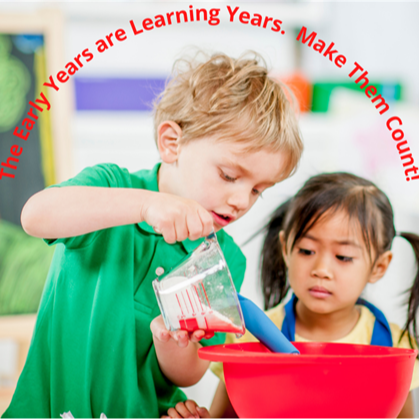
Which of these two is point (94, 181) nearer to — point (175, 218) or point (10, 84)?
point (175, 218)

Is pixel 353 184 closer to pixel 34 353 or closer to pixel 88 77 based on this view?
pixel 34 353

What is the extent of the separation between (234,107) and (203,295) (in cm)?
25

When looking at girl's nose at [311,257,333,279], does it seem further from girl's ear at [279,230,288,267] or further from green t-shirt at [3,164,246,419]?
green t-shirt at [3,164,246,419]

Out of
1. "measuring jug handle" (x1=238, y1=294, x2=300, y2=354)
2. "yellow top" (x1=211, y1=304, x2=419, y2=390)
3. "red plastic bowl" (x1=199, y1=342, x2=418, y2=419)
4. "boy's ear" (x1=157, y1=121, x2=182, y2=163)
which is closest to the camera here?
"red plastic bowl" (x1=199, y1=342, x2=418, y2=419)

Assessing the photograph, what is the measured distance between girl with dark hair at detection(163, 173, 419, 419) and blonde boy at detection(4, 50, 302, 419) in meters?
0.13

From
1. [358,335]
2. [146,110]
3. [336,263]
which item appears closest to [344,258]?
[336,263]

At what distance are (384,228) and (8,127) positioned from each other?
0.77 m

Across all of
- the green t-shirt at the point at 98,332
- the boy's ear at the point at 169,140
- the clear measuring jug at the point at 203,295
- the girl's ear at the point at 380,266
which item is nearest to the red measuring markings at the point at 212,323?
the clear measuring jug at the point at 203,295

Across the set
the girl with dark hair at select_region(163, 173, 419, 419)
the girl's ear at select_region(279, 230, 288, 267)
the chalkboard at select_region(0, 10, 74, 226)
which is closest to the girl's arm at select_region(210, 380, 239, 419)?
the girl with dark hair at select_region(163, 173, 419, 419)

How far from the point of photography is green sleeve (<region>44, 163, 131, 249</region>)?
568mm

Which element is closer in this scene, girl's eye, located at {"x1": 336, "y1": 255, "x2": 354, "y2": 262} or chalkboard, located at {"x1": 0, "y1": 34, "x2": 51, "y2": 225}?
girl's eye, located at {"x1": 336, "y1": 255, "x2": 354, "y2": 262}

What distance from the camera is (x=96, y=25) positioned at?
67.9 inches

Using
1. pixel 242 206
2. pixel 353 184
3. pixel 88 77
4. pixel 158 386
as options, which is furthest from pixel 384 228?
pixel 88 77

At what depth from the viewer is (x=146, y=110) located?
148 centimetres
